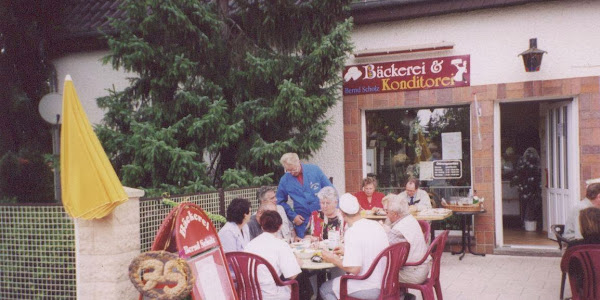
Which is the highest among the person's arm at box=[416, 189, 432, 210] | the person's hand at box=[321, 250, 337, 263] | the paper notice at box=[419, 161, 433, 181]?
the paper notice at box=[419, 161, 433, 181]

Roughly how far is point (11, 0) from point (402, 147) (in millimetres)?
7527

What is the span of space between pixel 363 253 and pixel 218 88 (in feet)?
14.0

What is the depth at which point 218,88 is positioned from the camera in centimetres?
757

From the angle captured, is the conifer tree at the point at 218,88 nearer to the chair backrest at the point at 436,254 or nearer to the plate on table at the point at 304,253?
the plate on table at the point at 304,253

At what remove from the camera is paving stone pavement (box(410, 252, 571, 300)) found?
5.79 meters

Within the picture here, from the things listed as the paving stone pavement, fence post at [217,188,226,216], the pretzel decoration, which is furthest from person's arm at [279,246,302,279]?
the paving stone pavement

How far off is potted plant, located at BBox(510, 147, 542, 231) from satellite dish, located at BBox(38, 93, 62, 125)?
31.6ft

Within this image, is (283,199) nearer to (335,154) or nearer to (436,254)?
(335,154)

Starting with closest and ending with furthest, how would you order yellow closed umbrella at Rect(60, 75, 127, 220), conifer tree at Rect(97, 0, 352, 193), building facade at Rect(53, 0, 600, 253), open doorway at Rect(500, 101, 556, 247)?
1. yellow closed umbrella at Rect(60, 75, 127, 220)
2. conifer tree at Rect(97, 0, 352, 193)
3. building facade at Rect(53, 0, 600, 253)
4. open doorway at Rect(500, 101, 556, 247)

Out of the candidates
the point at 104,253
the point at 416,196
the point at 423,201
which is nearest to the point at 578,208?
the point at 423,201

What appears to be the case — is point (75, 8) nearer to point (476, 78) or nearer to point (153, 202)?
point (153, 202)

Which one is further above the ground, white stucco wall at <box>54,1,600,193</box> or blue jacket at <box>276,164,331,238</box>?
white stucco wall at <box>54,1,600,193</box>

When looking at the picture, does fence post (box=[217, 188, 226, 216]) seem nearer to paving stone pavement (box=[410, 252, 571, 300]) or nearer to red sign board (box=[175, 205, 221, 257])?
red sign board (box=[175, 205, 221, 257])

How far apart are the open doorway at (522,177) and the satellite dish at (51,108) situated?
29.1ft
